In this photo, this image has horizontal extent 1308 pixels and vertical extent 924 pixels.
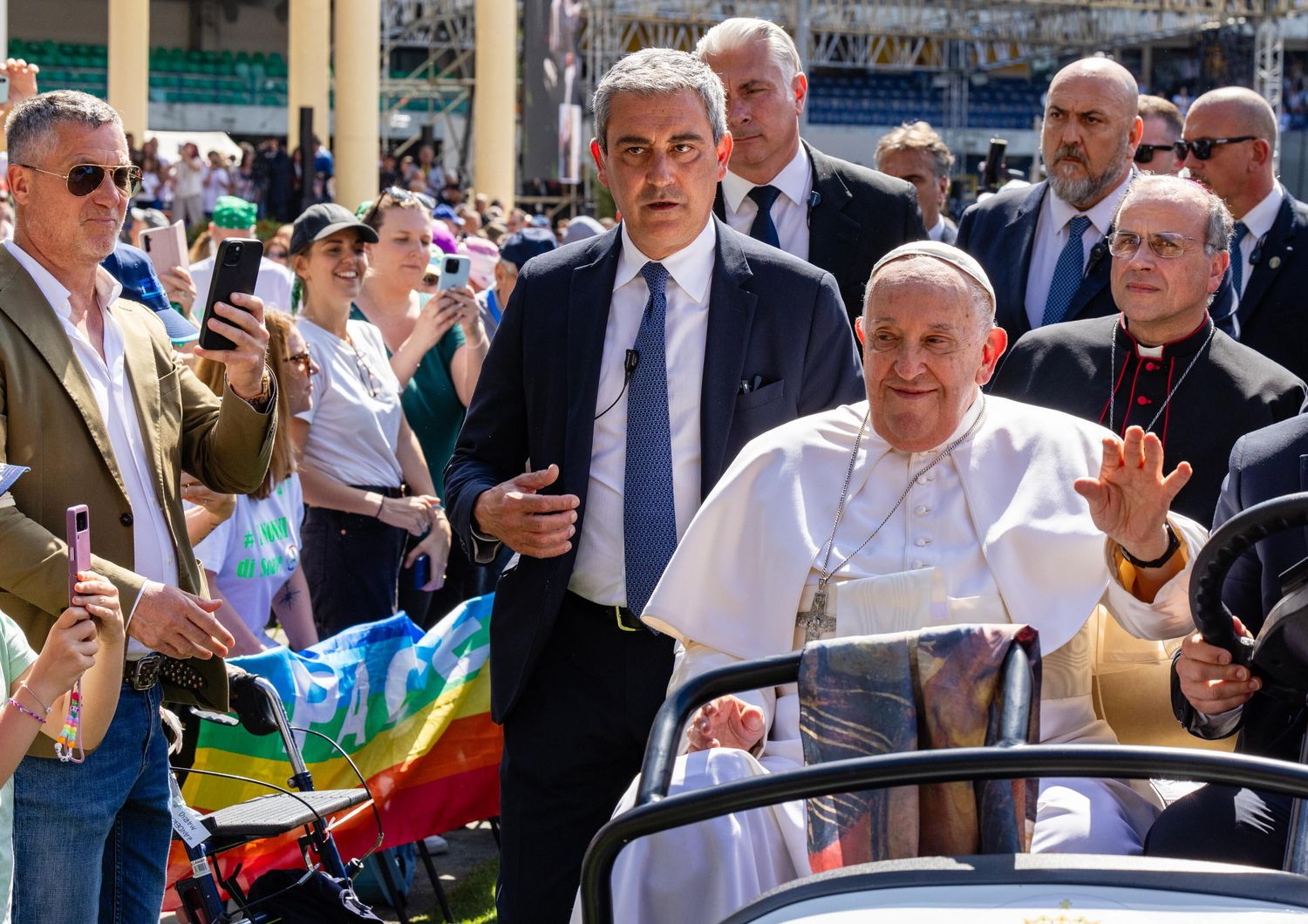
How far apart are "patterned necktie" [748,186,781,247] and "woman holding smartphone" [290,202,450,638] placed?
193 cm

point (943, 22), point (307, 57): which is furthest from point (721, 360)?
point (943, 22)

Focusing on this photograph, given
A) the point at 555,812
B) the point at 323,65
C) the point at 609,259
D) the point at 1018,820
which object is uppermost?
the point at 323,65

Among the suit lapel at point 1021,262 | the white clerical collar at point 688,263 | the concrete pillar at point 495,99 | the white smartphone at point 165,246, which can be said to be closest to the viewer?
the white clerical collar at point 688,263

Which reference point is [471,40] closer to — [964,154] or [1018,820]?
[964,154]

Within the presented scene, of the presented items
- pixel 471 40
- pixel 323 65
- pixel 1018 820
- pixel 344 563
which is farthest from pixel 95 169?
pixel 471 40

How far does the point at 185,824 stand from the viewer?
3896mm

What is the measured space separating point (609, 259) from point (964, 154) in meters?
36.8

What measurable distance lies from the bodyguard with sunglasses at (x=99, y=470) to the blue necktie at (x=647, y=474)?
0.89m

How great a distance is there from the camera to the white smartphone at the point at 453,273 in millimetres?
6520

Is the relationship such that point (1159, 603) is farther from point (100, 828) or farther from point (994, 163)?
point (994, 163)

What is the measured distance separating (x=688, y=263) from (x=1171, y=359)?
1.46m

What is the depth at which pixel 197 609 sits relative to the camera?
334cm

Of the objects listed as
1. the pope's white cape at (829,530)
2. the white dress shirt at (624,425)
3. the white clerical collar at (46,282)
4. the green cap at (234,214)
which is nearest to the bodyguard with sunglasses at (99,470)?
the white clerical collar at (46,282)

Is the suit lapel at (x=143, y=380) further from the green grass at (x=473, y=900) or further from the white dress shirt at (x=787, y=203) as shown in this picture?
the green grass at (x=473, y=900)
